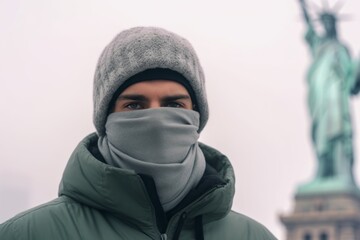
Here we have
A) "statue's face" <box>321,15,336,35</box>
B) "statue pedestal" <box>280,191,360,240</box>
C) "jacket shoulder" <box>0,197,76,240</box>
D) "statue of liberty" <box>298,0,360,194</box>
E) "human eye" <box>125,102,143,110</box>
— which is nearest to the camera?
"jacket shoulder" <box>0,197,76,240</box>

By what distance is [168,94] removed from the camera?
6.68ft

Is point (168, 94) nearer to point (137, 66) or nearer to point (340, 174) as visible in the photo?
point (137, 66)

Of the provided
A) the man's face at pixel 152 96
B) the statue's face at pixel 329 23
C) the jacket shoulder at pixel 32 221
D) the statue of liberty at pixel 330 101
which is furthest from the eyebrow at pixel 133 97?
the statue's face at pixel 329 23

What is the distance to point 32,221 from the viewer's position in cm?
195

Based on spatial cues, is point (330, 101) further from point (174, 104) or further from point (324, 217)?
point (174, 104)

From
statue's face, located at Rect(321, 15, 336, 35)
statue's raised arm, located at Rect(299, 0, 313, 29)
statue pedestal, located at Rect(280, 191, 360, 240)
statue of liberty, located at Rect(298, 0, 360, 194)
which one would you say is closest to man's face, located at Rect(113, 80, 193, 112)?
statue of liberty, located at Rect(298, 0, 360, 194)

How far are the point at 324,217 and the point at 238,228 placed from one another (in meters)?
49.8

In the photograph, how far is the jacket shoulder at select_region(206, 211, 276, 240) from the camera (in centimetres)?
210

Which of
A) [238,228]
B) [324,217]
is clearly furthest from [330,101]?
[238,228]

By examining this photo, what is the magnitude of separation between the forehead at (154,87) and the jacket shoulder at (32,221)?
200 millimetres

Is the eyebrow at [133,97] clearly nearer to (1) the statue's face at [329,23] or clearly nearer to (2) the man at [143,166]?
(2) the man at [143,166]

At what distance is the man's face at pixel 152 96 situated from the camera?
2023mm

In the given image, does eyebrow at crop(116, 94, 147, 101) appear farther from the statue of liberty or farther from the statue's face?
the statue's face

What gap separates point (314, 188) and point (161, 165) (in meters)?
49.2
